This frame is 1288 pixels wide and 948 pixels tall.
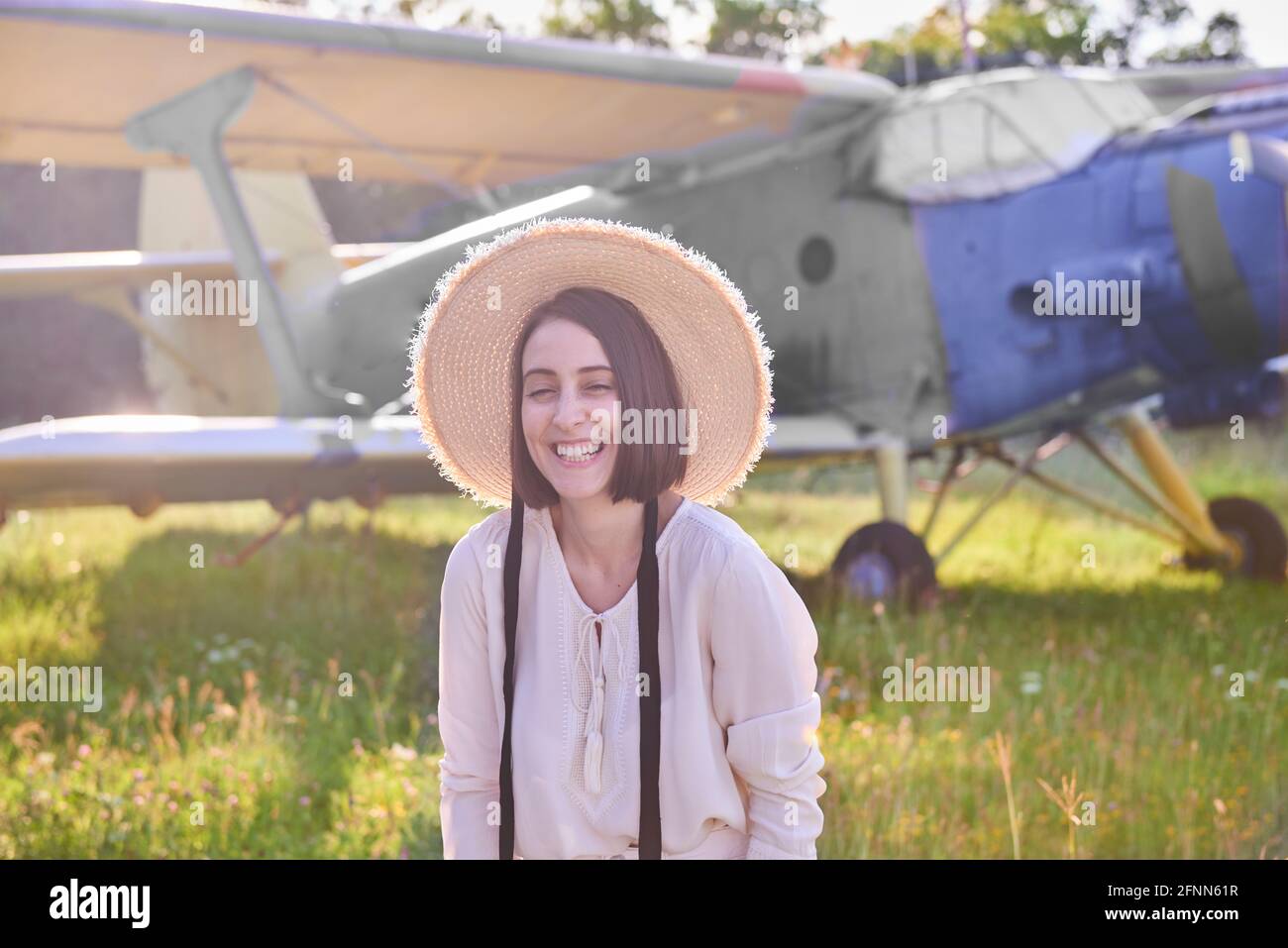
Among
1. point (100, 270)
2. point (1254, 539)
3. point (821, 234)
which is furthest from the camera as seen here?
point (100, 270)

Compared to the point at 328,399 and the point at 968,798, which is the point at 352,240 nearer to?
the point at 328,399

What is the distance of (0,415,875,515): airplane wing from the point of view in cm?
478

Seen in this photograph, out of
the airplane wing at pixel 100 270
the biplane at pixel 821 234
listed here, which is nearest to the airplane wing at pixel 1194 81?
the biplane at pixel 821 234

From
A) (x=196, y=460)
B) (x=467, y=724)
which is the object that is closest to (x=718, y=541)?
(x=467, y=724)

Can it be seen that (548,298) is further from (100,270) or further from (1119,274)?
(100,270)

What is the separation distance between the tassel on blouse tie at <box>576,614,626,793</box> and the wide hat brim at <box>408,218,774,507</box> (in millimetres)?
279

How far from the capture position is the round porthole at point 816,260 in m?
5.79

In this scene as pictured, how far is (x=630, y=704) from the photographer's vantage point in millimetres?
1591

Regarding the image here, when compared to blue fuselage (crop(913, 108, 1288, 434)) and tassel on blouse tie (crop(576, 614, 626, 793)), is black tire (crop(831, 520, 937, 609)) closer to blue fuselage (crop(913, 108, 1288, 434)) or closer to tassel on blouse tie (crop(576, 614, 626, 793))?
blue fuselage (crop(913, 108, 1288, 434))

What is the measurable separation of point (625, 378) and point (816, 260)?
444 cm

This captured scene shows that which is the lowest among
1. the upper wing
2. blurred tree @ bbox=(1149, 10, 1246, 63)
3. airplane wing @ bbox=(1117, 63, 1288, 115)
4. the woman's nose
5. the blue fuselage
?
the woman's nose

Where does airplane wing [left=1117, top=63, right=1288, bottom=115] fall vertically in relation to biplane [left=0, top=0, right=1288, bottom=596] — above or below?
above

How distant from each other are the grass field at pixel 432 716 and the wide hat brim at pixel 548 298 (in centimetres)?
98

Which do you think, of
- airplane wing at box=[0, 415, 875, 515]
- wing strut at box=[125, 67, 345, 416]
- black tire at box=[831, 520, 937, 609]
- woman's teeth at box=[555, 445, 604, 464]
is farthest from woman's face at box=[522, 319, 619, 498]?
wing strut at box=[125, 67, 345, 416]
